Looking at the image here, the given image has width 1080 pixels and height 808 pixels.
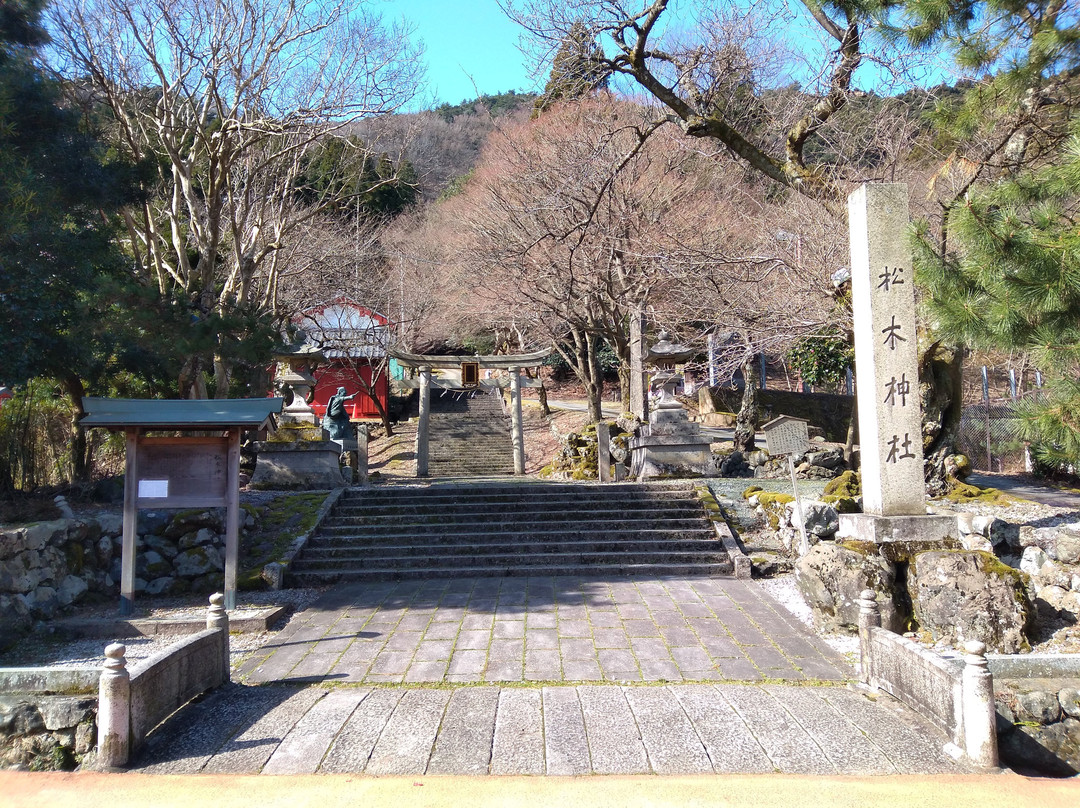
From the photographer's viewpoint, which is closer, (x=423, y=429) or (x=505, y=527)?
(x=505, y=527)

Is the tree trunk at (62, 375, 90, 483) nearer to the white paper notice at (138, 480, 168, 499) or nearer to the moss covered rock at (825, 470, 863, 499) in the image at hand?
the white paper notice at (138, 480, 168, 499)

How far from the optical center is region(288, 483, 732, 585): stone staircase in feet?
27.8

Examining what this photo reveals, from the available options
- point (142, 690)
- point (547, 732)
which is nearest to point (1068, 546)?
point (547, 732)

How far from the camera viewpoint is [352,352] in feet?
79.2

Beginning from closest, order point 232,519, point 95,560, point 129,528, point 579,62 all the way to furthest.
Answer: point 129,528 → point 232,519 → point 95,560 → point 579,62

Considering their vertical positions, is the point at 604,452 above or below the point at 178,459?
below

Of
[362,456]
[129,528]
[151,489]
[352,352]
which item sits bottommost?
[129,528]

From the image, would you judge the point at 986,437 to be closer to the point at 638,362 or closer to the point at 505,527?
the point at 638,362

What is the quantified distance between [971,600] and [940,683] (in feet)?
6.69

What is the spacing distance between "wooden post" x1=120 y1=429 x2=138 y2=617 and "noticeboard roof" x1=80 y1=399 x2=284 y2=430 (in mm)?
208

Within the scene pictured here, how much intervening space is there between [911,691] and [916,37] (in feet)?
19.4

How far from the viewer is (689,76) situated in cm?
886

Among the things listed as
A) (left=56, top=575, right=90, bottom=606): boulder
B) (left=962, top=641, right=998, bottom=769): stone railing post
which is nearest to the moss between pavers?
(left=56, top=575, right=90, bottom=606): boulder

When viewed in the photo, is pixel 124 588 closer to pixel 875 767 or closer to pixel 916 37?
pixel 875 767
